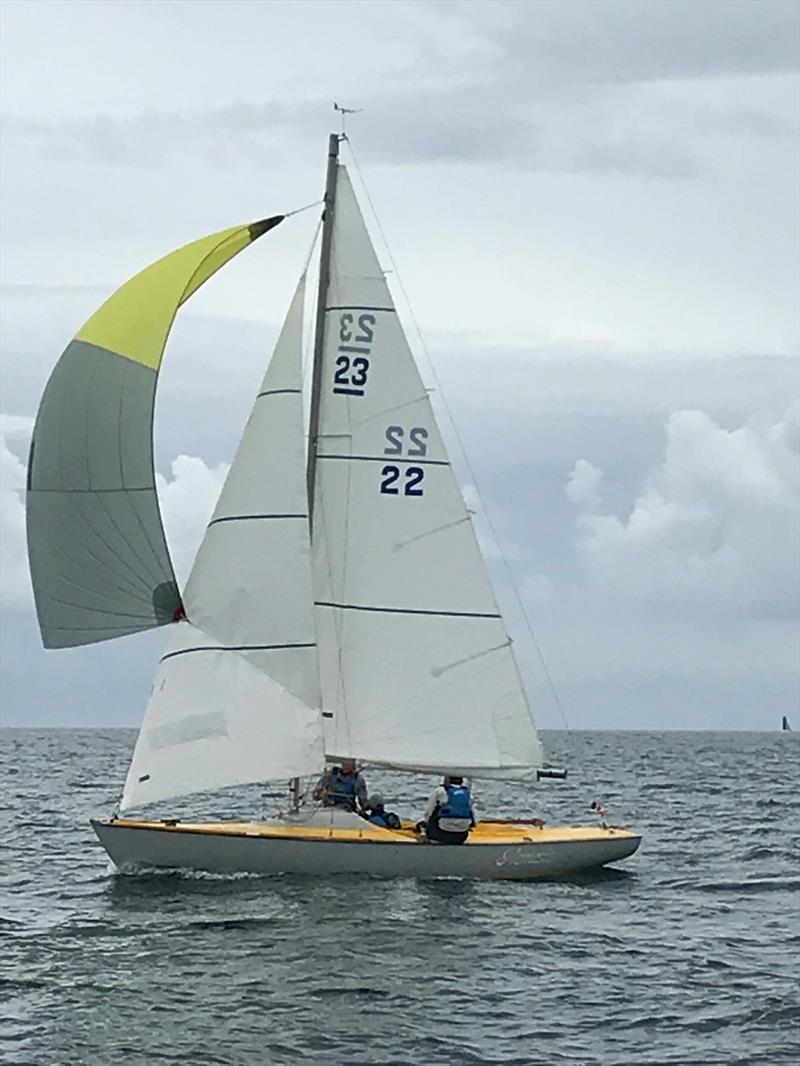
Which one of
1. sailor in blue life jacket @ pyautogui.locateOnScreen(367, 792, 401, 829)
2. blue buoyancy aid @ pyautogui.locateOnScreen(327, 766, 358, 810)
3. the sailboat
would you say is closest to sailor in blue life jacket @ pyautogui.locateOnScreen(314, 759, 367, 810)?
blue buoyancy aid @ pyautogui.locateOnScreen(327, 766, 358, 810)

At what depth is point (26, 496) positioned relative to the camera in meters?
23.3

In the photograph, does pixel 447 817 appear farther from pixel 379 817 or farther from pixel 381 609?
pixel 381 609

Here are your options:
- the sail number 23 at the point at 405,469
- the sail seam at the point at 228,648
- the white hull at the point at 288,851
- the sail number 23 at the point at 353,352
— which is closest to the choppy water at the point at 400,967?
the white hull at the point at 288,851

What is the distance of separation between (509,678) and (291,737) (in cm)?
351

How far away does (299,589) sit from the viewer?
24203mm

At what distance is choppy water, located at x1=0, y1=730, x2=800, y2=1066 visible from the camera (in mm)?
15594

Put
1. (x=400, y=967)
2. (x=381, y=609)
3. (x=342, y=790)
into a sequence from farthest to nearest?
(x=381, y=609) → (x=342, y=790) → (x=400, y=967)

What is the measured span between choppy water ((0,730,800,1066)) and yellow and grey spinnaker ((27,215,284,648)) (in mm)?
4035

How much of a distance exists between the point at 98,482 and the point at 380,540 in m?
4.34

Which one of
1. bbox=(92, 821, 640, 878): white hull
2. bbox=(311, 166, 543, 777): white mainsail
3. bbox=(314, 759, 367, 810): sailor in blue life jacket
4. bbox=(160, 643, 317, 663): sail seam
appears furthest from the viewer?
bbox=(311, 166, 543, 777): white mainsail

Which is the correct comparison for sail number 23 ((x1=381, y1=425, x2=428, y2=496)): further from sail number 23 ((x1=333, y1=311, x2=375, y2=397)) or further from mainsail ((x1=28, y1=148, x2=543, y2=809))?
sail number 23 ((x1=333, y1=311, x2=375, y2=397))

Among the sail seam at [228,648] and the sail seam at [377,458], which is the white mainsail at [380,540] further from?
the sail seam at [228,648]

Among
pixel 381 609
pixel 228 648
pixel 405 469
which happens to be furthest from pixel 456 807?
pixel 405 469

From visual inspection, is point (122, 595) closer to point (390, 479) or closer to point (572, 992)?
point (390, 479)
